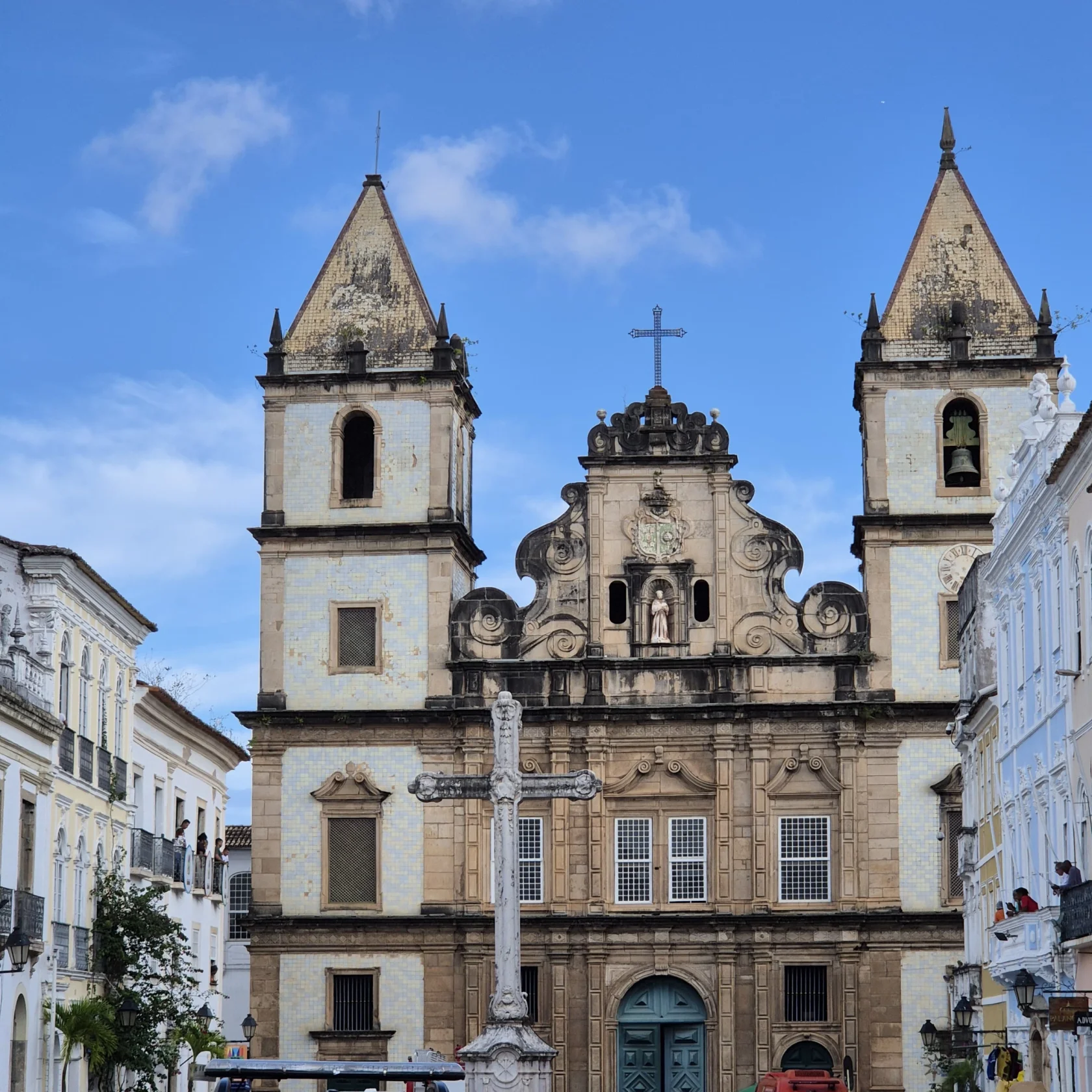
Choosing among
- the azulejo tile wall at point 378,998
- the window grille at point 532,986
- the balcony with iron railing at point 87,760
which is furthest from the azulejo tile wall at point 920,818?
the balcony with iron railing at point 87,760

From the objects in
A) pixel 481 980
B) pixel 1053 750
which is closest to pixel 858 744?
pixel 481 980

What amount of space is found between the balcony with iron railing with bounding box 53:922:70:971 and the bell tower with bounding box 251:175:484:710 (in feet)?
34.9

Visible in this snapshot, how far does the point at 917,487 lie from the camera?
50.9 metres

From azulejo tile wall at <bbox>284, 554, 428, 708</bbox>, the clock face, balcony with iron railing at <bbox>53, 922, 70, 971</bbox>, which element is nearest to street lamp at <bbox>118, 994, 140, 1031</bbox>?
balcony with iron railing at <bbox>53, 922, 70, 971</bbox>

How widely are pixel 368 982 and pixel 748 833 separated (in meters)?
8.88

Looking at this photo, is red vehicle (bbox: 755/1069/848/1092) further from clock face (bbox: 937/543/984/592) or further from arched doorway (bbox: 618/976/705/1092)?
clock face (bbox: 937/543/984/592)

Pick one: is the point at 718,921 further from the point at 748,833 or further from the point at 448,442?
the point at 448,442

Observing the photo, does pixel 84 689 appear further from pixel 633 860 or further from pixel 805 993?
pixel 805 993

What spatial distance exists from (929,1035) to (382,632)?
50.3ft

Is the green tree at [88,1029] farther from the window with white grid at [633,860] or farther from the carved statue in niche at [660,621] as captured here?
the carved statue in niche at [660,621]

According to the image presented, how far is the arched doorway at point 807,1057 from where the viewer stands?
4844 centimetres

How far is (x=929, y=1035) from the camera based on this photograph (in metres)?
43.5

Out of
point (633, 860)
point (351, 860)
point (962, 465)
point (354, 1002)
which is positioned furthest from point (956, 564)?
point (354, 1002)

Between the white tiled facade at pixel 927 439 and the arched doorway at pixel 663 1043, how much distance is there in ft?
39.1
